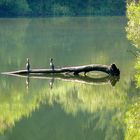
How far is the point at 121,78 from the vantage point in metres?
31.5

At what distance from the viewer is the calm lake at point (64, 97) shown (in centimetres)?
2027

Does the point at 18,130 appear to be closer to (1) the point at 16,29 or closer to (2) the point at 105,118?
(2) the point at 105,118

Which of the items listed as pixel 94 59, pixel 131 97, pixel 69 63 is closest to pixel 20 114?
pixel 131 97

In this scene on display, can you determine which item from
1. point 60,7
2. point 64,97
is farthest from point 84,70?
point 60,7

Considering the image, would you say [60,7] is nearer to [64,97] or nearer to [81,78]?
[81,78]

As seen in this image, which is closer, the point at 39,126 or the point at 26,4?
the point at 39,126

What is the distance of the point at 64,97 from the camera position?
2730 cm

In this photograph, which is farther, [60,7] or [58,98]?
[60,7]

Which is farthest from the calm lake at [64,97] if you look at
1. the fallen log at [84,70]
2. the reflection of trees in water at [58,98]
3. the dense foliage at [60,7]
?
the dense foliage at [60,7]

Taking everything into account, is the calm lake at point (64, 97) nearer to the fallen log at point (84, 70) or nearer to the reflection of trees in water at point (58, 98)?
the reflection of trees in water at point (58, 98)

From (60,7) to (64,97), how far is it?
75.8 metres

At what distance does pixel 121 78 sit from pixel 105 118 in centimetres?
980

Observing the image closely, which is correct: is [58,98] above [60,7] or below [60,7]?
below

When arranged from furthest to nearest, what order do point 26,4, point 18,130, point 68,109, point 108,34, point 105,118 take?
point 26,4
point 108,34
point 68,109
point 105,118
point 18,130
